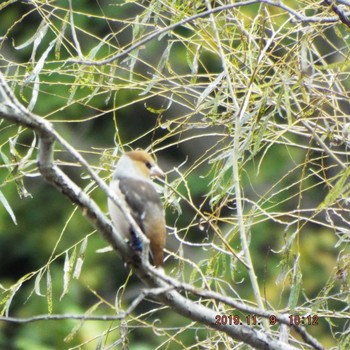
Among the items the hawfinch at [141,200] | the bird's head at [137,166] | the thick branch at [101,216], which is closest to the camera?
the thick branch at [101,216]

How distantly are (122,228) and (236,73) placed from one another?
2.39ft

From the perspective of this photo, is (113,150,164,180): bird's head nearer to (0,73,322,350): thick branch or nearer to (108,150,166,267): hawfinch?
(108,150,166,267): hawfinch

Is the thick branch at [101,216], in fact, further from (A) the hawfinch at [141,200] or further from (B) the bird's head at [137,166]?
(B) the bird's head at [137,166]

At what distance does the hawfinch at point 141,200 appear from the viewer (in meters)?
2.85

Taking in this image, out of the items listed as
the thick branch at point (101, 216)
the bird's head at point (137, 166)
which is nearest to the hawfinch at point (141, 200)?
the bird's head at point (137, 166)

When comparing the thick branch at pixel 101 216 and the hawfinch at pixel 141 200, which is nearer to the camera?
the thick branch at pixel 101 216

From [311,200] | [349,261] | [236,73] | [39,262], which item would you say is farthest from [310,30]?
[39,262]

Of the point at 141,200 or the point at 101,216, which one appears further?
the point at 141,200

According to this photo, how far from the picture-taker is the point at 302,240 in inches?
325

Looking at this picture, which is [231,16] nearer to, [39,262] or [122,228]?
[122,228]

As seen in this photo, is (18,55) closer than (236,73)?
No

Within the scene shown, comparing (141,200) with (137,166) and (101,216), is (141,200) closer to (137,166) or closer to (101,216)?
(137,166)

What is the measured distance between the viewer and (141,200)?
9.71ft

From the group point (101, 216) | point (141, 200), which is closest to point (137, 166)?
point (141, 200)
